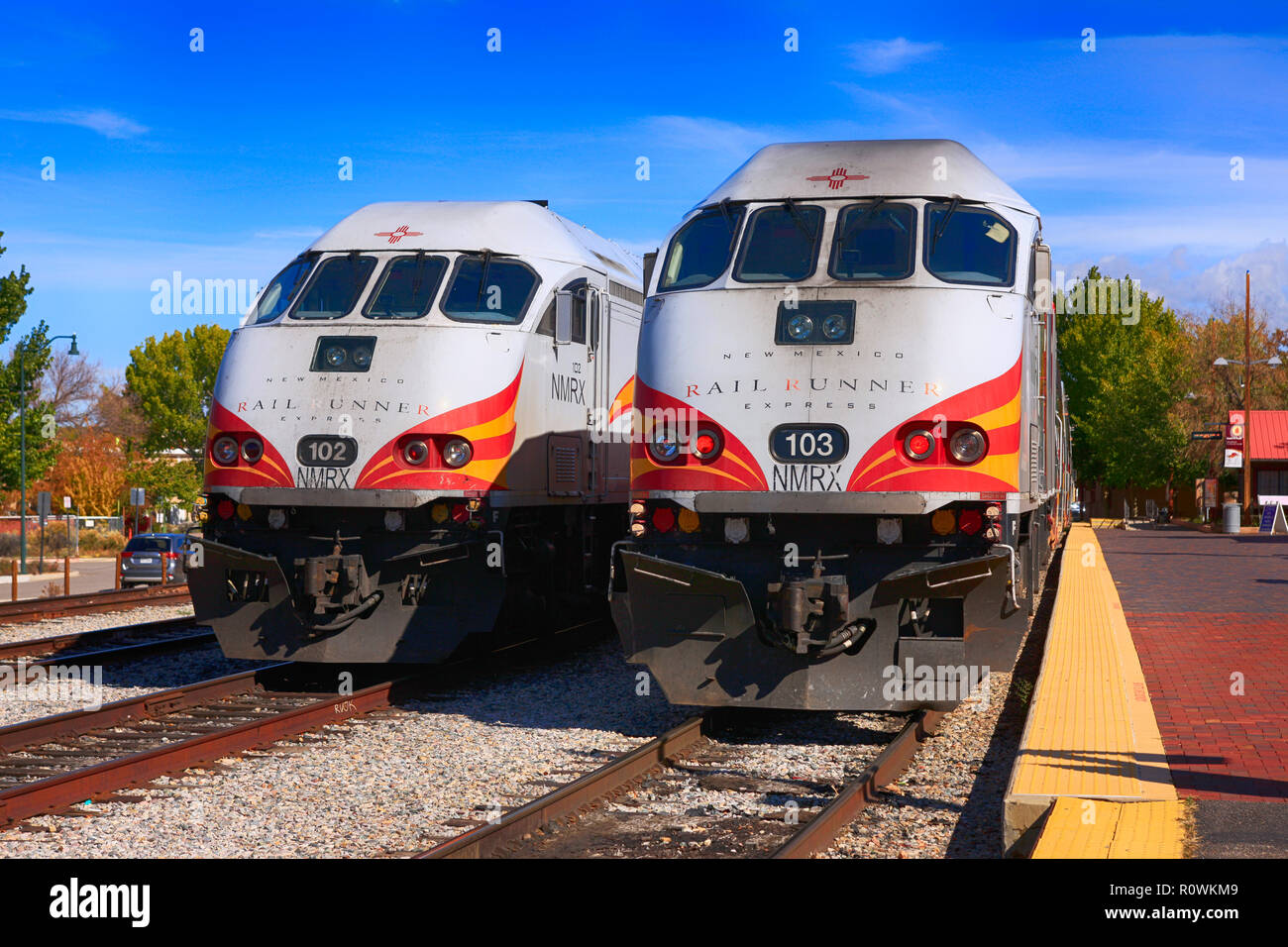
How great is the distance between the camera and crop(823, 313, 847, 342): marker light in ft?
29.4

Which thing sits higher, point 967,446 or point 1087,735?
point 967,446

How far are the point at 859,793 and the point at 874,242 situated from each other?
3.98m

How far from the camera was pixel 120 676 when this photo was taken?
41.1 ft

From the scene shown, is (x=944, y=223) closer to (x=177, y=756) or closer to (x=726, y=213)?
(x=726, y=213)

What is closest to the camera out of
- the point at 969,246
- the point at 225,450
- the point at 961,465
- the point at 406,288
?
the point at 961,465

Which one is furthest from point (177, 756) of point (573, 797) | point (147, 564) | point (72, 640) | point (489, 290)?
point (147, 564)

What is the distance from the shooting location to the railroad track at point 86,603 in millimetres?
17938

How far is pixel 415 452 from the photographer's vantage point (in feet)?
34.8

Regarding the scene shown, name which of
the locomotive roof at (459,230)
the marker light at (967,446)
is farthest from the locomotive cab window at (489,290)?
the marker light at (967,446)

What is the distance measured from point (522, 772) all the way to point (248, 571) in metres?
3.67

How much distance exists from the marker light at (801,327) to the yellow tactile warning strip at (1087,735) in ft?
9.39

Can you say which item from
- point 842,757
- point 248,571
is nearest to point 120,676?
point 248,571

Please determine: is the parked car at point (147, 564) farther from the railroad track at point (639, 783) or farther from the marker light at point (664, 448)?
the railroad track at point (639, 783)

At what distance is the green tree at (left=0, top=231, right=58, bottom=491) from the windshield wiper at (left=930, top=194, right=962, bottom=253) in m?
31.8
